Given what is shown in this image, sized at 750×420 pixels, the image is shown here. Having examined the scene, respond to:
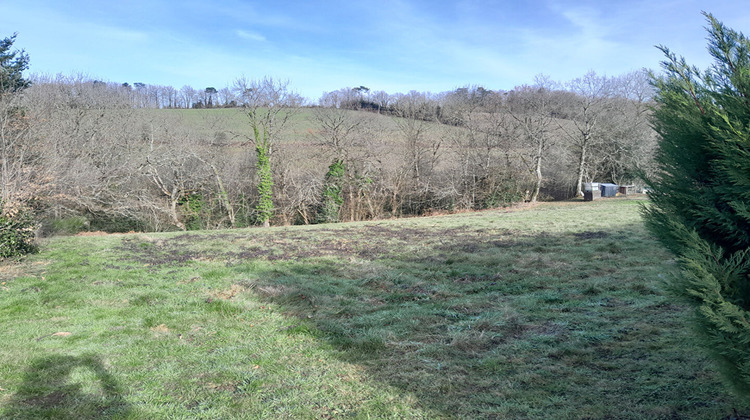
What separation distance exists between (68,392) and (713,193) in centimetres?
471

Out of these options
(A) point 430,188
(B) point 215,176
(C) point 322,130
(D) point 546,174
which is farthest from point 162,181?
(D) point 546,174

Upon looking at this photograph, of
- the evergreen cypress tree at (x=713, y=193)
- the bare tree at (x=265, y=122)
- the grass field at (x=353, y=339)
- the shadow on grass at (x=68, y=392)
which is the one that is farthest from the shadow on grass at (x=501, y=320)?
the bare tree at (x=265, y=122)

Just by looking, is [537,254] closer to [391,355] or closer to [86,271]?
[391,355]

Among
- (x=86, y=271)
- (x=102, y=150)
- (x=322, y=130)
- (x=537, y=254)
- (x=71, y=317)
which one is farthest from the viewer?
(x=322, y=130)

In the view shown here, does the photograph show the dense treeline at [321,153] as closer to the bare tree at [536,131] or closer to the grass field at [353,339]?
the bare tree at [536,131]

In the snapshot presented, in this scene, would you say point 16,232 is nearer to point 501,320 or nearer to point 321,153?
point 501,320

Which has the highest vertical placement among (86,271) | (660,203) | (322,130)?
(322,130)

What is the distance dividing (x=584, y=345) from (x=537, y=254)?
16.7 ft

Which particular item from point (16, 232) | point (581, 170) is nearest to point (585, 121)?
point (581, 170)

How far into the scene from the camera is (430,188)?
26141 mm

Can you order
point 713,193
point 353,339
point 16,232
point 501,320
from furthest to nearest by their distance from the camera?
point 16,232 < point 501,320 < point 353,339 < point 713,193

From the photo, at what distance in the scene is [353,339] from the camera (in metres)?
4.61

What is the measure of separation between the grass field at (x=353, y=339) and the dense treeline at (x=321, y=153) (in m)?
14.2

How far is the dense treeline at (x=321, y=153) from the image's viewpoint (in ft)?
73.7
